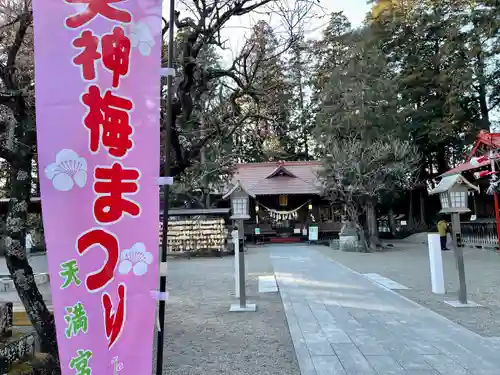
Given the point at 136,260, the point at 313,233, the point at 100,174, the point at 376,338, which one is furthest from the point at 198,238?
the point at 100,174

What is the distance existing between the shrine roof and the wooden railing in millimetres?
8086

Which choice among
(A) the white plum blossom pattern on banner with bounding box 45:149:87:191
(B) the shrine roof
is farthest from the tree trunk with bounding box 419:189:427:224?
(A) the white plum blossom pattern on banner with bounding box 45:149:87:191

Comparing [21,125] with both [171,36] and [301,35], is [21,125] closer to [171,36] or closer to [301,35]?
[171,36]

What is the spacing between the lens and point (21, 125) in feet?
13.7

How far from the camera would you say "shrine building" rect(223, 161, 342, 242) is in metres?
25.7

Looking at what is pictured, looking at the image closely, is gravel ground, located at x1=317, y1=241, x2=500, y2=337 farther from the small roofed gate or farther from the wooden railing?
the small roofed gate

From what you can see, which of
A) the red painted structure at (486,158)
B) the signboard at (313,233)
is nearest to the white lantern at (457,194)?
the red painted structure at (486,158)

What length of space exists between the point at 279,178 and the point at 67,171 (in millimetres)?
25212

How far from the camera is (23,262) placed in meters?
3.85

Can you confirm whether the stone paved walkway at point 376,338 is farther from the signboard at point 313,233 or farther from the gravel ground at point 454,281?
the signboard at point 313,233

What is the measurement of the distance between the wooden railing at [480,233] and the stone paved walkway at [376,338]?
36.6 ft

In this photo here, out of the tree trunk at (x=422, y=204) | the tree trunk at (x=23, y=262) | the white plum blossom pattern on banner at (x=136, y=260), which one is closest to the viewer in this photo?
the white plum blossom pattern on banner at (x=136, y=260)

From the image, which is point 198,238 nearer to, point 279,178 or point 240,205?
point 279,178

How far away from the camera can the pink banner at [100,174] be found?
218 centimetres
